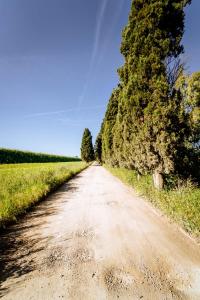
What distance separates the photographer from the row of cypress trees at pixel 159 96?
8.48 m

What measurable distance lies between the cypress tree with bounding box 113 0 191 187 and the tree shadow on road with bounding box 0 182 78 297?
5.05 m

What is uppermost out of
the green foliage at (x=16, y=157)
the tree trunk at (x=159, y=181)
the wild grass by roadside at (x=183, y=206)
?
the green foliage at (x=16, y=157)

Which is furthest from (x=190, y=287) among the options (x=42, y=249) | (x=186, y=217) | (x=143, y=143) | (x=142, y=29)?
(x=142, y=29)

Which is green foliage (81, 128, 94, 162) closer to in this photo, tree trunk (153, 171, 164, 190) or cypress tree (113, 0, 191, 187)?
cypress tree (113, 0, 191, 187)

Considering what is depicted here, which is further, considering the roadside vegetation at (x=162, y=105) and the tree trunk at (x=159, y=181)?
the tree trunk at (x=159, y=181)

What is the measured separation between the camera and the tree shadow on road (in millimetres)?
3793

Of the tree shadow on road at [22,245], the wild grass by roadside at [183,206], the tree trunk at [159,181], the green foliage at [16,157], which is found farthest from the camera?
the green foliage at [16,157]

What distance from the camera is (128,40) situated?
11844mm

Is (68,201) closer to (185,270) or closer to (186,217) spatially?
(186,217)

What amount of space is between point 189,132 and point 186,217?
4117 mm

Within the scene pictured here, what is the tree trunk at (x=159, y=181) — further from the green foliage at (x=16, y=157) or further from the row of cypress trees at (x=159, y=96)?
the green foliage at (x=16, y=157)

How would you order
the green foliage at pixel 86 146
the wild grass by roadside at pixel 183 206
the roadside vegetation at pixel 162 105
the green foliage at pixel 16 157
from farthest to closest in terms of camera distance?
the green foliage at pixel 86 146
the green foliage at pixel 16 157
the roadside vegetation at pixel 162 105
the wild grass by roadside at pixel 183 206

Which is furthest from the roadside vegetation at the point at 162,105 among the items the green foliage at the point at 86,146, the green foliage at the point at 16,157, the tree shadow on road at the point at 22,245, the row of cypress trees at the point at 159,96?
the green foliage at the point at 86,146

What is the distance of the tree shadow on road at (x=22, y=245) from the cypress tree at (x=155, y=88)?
5.05m
